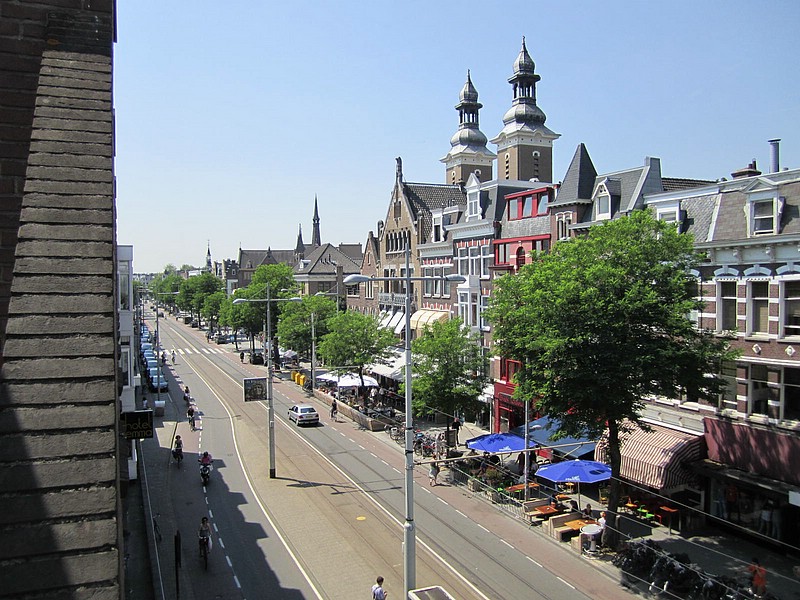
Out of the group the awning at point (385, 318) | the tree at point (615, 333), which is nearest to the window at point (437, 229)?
the awning at point (385, 318)

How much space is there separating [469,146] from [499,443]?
196 feet

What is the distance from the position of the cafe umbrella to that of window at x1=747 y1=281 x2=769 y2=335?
735 centimetres

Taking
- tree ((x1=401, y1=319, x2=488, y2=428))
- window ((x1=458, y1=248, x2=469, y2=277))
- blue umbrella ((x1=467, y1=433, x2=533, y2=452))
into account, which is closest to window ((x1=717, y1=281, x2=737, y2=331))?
blue umbrella ((x1=467, y1=433, x2=533, y2=452))

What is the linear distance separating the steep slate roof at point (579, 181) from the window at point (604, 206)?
43.4 inches

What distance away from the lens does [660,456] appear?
78.8 ft

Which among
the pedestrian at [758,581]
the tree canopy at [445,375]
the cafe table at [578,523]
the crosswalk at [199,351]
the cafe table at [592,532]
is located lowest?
the cafe table at [578,523]

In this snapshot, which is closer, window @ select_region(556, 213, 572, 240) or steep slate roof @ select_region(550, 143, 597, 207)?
steep slate roof @ select_region(550, 143, 597, 207)

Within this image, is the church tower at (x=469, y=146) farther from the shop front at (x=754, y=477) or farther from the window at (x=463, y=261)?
the shop front at (x=754, y=477)

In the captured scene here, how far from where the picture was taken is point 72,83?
604cm

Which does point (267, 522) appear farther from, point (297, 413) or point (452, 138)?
point (452, 138)

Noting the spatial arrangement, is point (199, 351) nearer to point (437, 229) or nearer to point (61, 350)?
point (437, 229)

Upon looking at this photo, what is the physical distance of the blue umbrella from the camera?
92.8ft

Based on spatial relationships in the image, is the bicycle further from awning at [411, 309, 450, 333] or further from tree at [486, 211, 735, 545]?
awning at [411, 309, 450, 333]

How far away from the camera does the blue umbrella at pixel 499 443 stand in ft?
92.8
